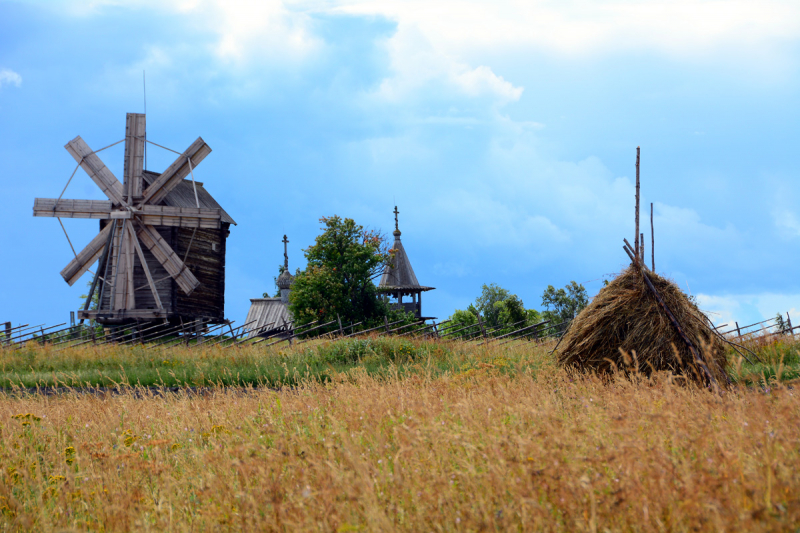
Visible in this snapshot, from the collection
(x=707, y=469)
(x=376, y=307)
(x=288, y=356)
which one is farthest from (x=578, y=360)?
(x=376, y=307)

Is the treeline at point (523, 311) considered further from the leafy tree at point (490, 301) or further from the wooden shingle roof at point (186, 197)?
the wooden shingle roof at point (186, 197)

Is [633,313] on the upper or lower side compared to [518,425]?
upper

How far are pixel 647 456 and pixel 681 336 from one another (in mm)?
6103

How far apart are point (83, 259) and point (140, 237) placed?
311 centimetres

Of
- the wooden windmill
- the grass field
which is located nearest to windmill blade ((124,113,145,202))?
the wooden windmill

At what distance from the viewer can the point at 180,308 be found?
943 inches

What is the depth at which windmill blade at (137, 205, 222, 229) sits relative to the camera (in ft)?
75.9

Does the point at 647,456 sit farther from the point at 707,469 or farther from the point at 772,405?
the point at 772,405

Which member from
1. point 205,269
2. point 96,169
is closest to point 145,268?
point 205,269

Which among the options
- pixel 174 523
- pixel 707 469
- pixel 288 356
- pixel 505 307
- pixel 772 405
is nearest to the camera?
pixel 707 469

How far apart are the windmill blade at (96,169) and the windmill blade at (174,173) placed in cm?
124

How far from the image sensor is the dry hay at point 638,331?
8320 millimetres

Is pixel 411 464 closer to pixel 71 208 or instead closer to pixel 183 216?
pixel 183 216

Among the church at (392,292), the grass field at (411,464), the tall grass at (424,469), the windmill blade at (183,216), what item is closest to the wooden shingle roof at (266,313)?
the church at (392,292)
